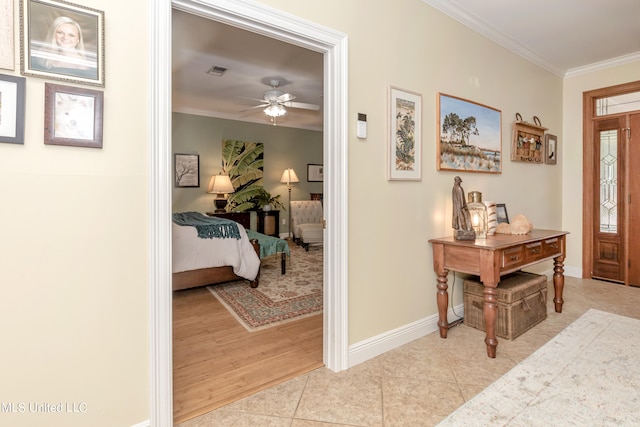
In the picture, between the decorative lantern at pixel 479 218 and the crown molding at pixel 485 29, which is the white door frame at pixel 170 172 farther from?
the decorative lantern at pixel 479 218

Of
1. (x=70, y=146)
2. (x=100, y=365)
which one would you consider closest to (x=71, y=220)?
(x=70, y=146)

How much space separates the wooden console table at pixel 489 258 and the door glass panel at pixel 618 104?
85.5 inches

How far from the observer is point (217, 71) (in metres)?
4.09

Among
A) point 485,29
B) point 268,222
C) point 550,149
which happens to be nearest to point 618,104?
point 550,149

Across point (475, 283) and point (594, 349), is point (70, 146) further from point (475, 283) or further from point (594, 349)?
point (475, 283)

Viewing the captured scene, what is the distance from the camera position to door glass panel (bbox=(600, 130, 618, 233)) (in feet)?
13.3

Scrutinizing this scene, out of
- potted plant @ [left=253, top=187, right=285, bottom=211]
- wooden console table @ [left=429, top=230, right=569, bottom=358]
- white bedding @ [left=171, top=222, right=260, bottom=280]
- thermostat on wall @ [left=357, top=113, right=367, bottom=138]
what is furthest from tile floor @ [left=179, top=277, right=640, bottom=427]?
potted plant @ [left=253, top=187, right=285, bottom=211]

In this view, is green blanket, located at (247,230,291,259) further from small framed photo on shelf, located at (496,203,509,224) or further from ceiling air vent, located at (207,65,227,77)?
small framed photo on shelf, located at (496,203,509,224)

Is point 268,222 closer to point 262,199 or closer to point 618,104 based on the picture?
point 262,199

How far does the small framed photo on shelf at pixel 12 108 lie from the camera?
1.23 m

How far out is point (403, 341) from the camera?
2.53 m

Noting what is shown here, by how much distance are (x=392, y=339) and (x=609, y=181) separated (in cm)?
354

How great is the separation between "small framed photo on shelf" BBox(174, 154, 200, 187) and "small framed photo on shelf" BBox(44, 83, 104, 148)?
4907mm

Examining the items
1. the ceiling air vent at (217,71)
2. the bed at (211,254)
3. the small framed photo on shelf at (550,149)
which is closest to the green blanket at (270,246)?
the bed at (211,254)
